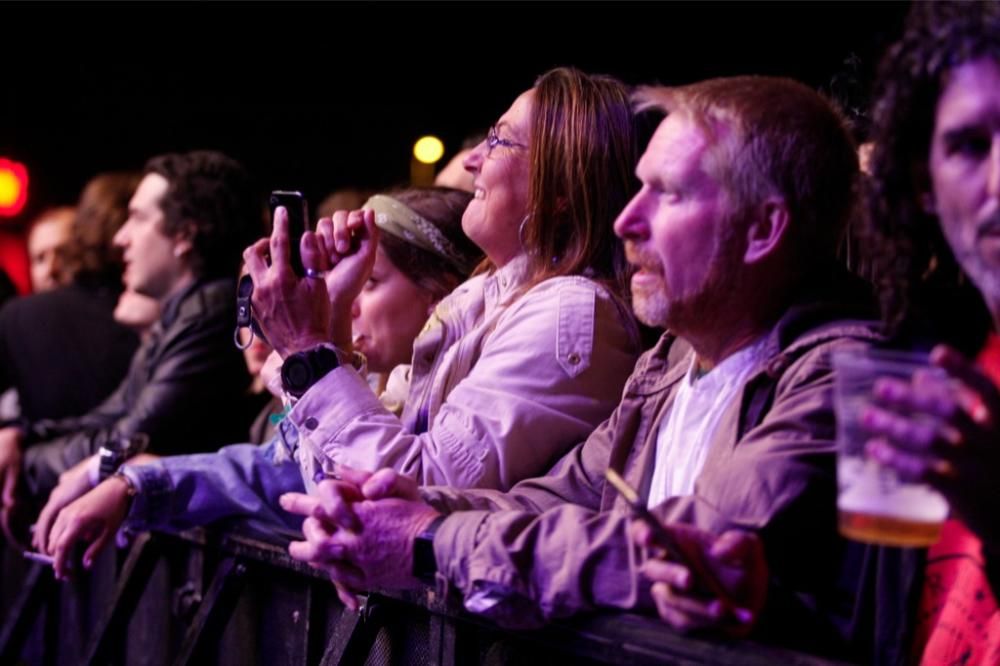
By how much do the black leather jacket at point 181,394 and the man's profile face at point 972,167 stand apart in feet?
9.37

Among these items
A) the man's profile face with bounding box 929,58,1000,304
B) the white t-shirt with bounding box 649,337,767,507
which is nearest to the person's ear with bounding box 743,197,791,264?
the white t-shirt with bounding box 649,337,767,507

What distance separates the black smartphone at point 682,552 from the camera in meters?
1.50

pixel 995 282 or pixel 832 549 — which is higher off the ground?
pixel 995 282

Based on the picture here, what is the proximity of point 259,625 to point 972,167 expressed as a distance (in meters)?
1.83

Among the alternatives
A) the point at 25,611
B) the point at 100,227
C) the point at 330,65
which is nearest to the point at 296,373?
the point at 25,611

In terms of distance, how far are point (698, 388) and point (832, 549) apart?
1.27 feet

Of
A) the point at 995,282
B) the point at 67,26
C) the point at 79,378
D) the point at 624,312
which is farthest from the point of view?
the point at 67,26

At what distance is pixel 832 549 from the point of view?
1.73m

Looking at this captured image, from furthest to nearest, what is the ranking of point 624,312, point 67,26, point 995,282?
1. point 67,26
2. point 624,312
3. point 995,282

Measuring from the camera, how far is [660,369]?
7.16ft

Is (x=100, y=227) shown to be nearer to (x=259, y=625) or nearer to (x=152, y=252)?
(x=152, y=252)

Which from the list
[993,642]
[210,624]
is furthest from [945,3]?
[210,624]

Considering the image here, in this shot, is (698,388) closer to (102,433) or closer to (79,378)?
(102,433)

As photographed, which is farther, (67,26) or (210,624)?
(67,26)
